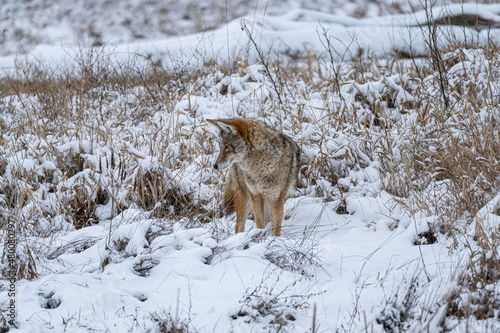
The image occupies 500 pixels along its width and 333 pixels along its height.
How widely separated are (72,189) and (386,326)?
13.5ft

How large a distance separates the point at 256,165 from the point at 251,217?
1.21 m

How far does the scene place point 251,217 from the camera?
6066 millimetres

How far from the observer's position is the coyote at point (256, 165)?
198 inches

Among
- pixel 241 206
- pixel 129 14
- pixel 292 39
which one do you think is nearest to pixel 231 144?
pixel 241 206

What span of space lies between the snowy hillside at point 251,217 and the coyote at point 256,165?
31 centimetres

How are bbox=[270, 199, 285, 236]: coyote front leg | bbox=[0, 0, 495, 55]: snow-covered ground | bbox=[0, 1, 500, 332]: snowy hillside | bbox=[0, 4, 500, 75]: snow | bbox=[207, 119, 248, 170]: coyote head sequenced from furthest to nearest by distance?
bbox=[0, 0, 495, 55]: snow-covered ground, bbox=[0, 4, 500, 75]: snow, bbox=[270, 199, 285, 236]: coyote front leg, bbox=[207, 119, 248, 170]: coyote head, bbox=[0, 1, 500, 332]: snowy hillside

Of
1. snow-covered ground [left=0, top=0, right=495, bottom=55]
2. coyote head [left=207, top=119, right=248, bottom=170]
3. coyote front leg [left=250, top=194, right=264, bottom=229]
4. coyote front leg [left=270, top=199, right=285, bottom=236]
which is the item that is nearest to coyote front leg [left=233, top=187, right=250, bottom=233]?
coyote front leg [left=250, top=194, right=264, bottom=229]

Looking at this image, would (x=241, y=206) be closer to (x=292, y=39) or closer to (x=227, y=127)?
(x=227, y=127)

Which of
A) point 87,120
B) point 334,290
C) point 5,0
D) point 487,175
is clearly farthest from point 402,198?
point 5,0

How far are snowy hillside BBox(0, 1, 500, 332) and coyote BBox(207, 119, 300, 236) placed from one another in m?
0.31

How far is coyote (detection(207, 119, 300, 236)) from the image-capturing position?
503 cm

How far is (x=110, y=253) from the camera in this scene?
13.0 feet

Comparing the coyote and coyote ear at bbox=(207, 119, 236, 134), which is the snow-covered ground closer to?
the coyote

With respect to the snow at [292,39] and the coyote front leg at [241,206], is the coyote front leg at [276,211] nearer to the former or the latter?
the coyote front leg at [241,206]
